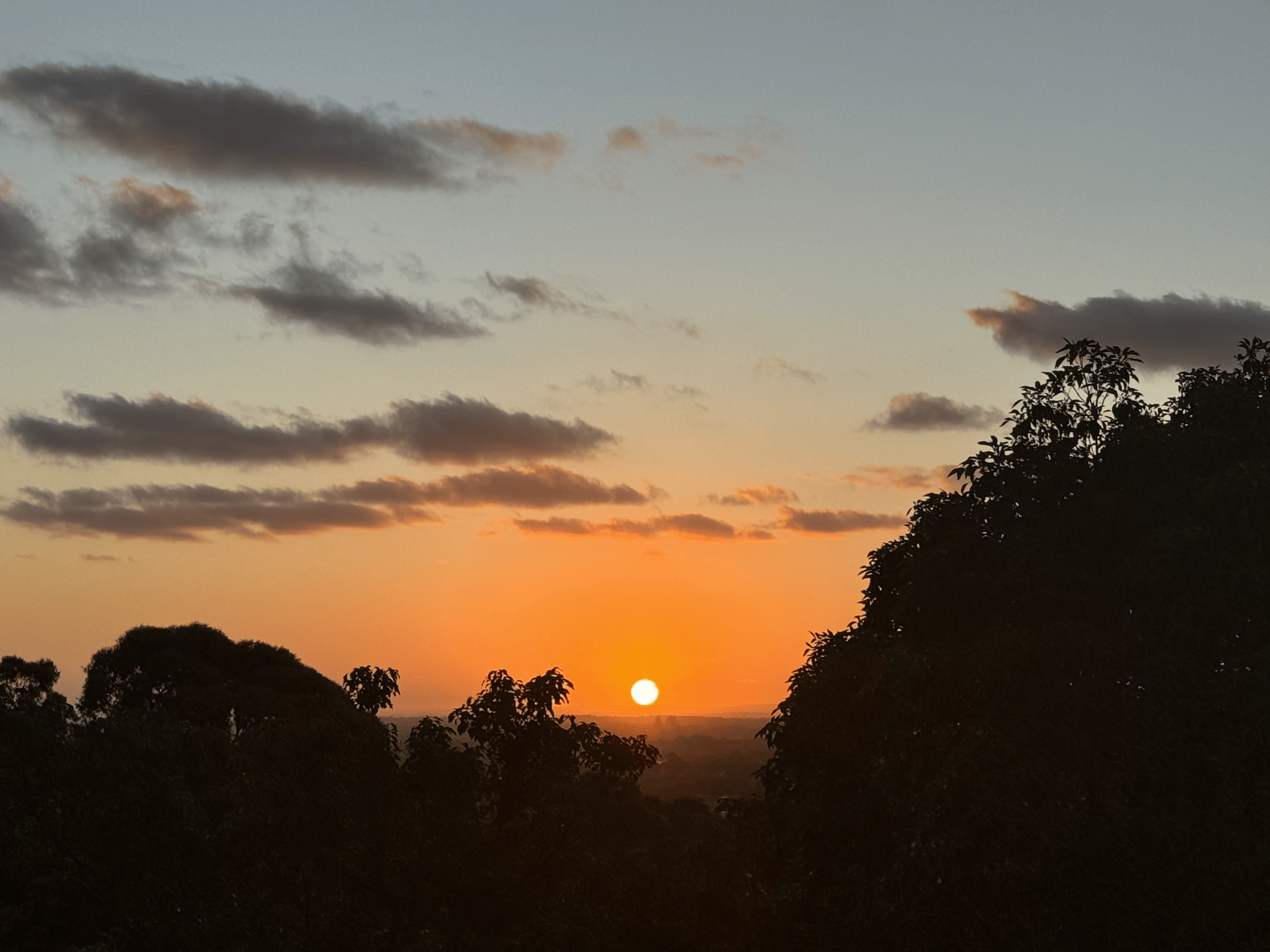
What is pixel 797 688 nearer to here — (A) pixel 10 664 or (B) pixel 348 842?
(B) pixel 348 842

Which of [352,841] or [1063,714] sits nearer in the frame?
[1063,714]

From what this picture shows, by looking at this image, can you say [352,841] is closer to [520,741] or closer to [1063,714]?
[520,741]

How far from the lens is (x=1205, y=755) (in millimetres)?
26672

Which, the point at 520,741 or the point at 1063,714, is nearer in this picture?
the point at 1063,714

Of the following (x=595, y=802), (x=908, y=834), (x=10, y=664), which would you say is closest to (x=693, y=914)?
(x=595, y=802)

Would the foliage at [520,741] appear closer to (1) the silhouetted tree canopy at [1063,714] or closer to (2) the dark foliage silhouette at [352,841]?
(2) the dark foliage silhouette at [352,841]

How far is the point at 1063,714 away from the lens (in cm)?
2675

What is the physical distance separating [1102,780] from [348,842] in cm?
1868

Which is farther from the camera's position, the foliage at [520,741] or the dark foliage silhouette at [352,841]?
the foliage at [520,741]

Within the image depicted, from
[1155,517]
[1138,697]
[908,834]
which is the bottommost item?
[908,834]

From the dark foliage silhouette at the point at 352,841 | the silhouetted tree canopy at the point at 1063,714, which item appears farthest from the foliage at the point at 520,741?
the silhouetted tree canopy at the point at 1063,714

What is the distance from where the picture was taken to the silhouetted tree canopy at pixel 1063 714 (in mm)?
25562

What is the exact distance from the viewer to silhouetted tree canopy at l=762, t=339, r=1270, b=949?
25562 mm

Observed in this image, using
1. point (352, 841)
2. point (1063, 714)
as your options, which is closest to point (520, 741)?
point (352, 841)
